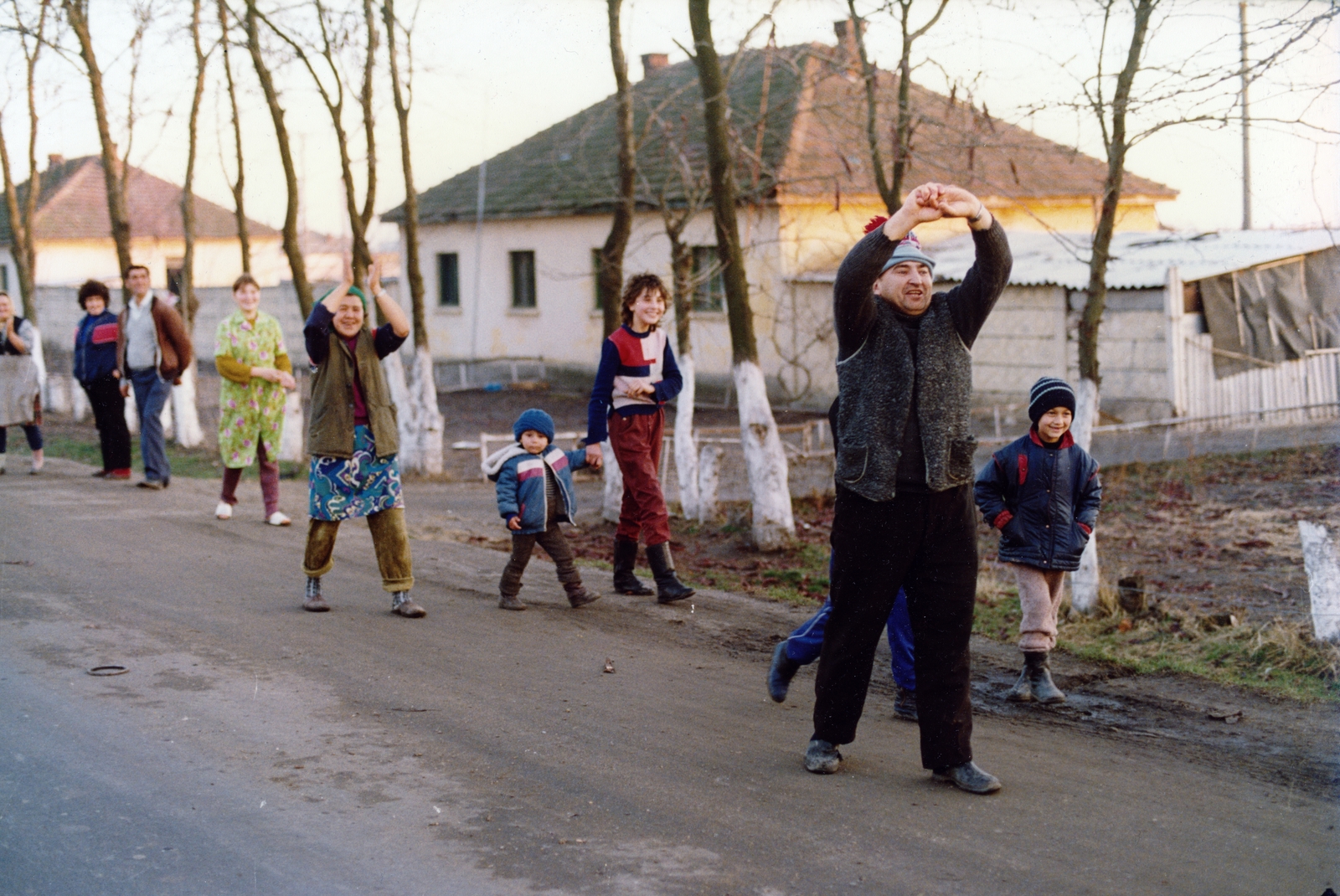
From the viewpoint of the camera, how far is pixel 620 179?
38.7 feet

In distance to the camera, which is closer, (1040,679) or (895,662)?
(895,662)

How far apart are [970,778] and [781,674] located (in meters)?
1.17

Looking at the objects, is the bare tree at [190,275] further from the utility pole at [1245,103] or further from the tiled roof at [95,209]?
the tiled roof at [95,209]

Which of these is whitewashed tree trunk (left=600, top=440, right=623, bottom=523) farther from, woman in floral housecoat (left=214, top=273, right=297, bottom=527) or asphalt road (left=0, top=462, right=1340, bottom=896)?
asphalt road (left=0, top=462, right=1340, bottom=896)

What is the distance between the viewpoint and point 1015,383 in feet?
73.1

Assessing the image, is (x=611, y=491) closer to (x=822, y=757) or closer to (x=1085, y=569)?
(x=1085, y=569)

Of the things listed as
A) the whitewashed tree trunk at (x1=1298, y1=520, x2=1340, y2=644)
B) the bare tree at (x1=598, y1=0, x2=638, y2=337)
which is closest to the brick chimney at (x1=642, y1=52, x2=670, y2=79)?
the bare tree at (x1=598, y1=0, x2=638, y2=337)

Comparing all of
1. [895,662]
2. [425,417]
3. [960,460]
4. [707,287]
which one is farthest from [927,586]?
[707,287]

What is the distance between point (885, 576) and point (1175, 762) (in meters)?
1.50

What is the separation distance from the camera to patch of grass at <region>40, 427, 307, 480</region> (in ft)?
51.6

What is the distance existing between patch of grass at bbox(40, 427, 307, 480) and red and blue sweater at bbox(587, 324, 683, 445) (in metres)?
8.07

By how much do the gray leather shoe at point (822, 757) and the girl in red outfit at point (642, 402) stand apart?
3054mm

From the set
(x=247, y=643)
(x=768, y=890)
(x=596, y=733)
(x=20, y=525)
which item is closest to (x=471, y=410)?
(x=20, y=525)

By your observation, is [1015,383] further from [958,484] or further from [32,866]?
[32,866]
